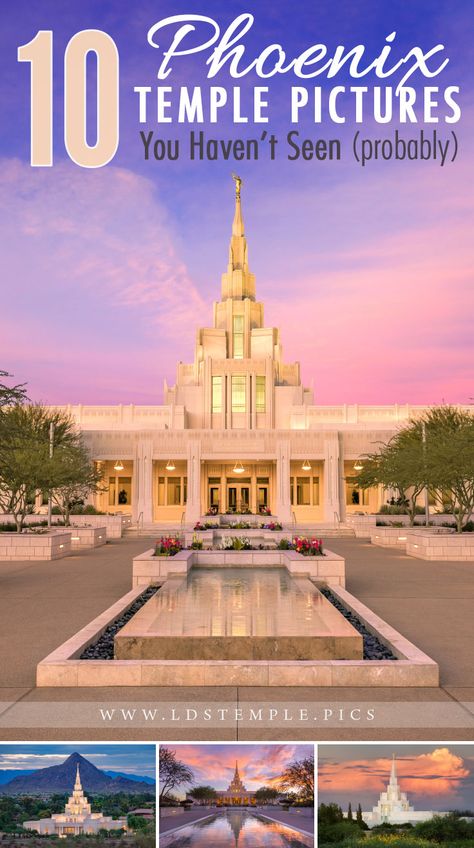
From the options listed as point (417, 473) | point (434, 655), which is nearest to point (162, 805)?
point (434, 655)

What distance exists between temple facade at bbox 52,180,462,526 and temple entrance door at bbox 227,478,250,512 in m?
0.07

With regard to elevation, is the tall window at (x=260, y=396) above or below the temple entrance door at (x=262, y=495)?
Answer: above

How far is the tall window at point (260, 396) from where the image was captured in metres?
57.9

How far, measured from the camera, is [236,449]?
165 ft

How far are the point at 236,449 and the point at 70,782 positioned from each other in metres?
46.3

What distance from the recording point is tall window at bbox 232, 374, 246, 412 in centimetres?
5812

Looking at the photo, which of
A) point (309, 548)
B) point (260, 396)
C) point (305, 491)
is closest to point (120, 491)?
point (305, 491)

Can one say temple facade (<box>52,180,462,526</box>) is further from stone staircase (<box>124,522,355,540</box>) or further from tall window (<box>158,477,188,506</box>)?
stone staircase (<box>124,522,355,540</box>)

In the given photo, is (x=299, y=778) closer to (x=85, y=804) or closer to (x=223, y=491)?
(x=85, y=804)

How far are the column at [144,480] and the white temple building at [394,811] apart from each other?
45281 millimetres

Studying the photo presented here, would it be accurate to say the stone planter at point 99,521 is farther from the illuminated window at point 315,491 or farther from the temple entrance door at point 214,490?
the illuminated window at point 315,491

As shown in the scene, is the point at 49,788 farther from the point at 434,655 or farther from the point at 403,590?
the point at 403,590

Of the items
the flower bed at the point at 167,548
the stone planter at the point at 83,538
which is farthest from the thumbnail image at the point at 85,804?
the stone planter at the point at 83,538

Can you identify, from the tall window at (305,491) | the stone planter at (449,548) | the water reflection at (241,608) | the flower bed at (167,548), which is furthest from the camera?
the tall window at (305,491)
